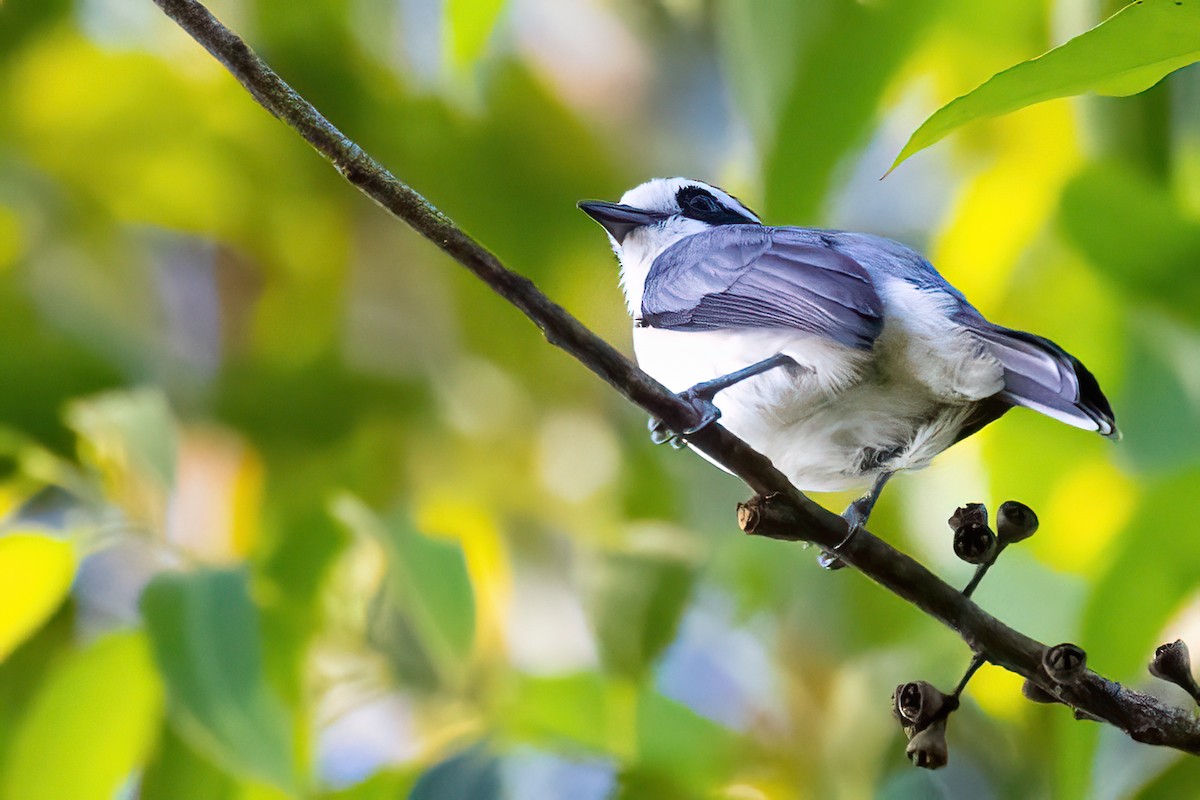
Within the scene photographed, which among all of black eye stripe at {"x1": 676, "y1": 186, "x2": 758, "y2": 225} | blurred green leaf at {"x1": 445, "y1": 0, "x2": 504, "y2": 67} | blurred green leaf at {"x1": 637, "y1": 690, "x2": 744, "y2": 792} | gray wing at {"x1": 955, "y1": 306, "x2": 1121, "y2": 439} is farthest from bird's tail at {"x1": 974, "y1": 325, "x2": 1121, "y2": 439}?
blurred green leaf at {"x1": 637, "y1": 690, "x2": 744, "y2": 792}

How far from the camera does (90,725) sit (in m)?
1.43

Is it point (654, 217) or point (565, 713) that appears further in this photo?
point (565, 713)

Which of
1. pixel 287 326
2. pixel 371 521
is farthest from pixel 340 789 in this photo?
pixel 287 326

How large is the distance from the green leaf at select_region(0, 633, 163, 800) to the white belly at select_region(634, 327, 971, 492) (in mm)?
841

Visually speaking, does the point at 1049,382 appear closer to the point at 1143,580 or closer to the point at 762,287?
the point at 762,287

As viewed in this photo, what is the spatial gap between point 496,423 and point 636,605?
0.47m

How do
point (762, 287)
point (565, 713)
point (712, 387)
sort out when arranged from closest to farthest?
point (712, 387) → point (762, 287) → point (565, 713)

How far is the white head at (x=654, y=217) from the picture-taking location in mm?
1337

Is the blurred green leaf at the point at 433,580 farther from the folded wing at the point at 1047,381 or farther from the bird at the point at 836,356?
the folded wing at the point at 1047,381

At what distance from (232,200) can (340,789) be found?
0.92m

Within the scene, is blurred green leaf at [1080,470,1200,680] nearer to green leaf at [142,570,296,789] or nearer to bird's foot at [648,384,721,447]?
bird's foot at [648,384,721,447]

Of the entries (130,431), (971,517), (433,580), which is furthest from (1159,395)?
(130,431)

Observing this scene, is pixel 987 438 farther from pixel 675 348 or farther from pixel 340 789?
pixel 340 789

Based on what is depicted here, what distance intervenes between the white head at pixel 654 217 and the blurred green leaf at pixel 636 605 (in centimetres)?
35
